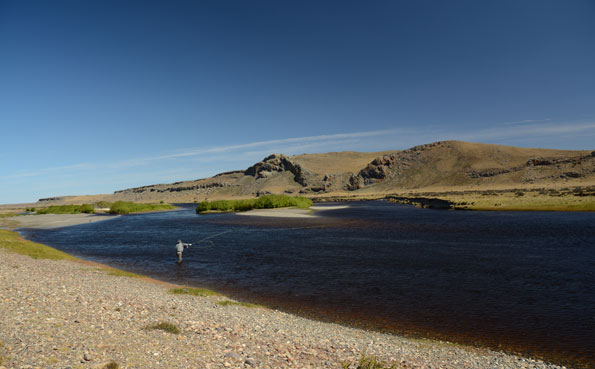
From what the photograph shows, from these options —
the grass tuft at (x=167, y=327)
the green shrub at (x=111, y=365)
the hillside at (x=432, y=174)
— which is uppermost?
the hillside at (x=432, y=174)

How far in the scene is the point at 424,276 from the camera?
18719 mm

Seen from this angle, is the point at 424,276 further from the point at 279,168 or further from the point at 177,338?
the point at 279,168

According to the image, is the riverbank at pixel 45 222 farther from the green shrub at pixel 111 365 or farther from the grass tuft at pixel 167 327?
the green shrub at pixel 111 365

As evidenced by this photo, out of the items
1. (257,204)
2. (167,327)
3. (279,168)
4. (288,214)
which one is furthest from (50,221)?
(279,168)

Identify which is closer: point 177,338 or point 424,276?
point 177,338

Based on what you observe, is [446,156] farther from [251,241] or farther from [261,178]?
[251,241]

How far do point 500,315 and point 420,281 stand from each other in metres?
5.10

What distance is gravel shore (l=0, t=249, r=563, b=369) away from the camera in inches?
293

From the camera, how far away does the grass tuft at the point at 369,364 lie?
7.73 m

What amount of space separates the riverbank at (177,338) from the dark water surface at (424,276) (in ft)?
6.31

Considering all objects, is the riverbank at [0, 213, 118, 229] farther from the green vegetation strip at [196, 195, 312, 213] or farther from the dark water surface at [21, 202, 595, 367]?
the dark water surface at [21, 202, 595, 367]

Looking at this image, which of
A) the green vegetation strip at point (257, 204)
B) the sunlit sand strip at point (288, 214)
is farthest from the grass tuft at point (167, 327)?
the green vegetation strip at point (257, 204)

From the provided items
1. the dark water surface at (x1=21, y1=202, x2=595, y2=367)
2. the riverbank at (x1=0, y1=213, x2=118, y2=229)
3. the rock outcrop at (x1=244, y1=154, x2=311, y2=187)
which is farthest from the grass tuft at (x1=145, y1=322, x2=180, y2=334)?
the rock outcrop at (x1=244, y1=154, x2=311, y2=187)

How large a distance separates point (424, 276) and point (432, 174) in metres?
139
